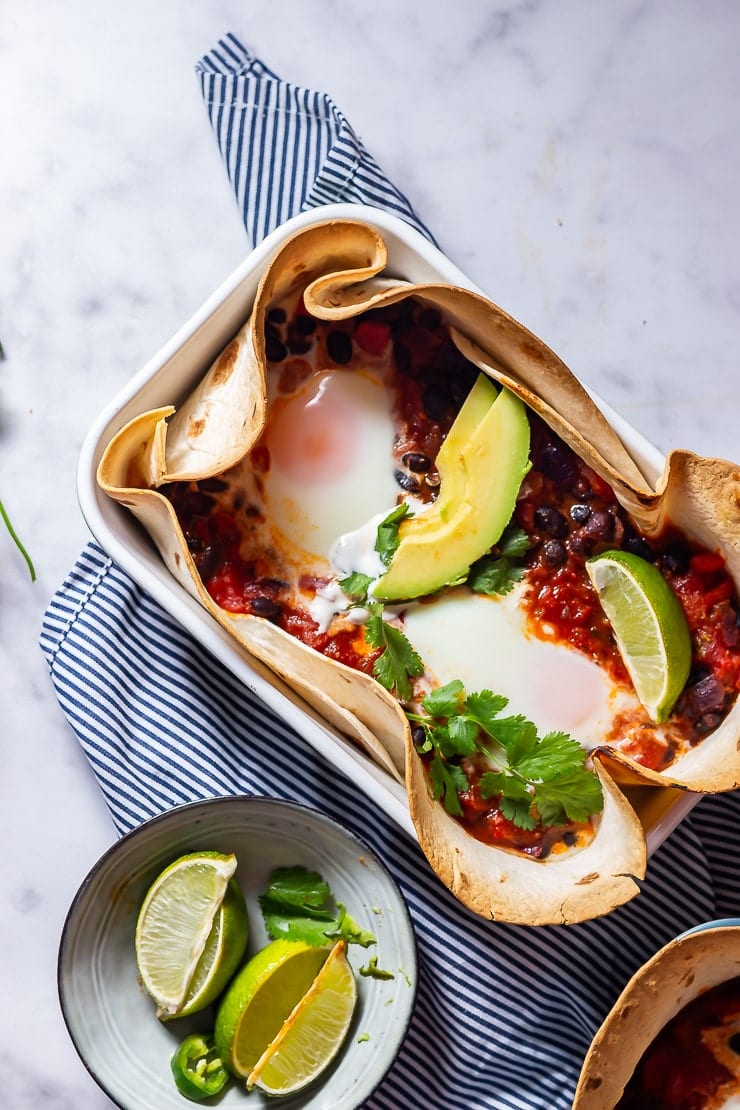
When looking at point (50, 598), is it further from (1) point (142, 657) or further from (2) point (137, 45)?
(2) point (137, 45)

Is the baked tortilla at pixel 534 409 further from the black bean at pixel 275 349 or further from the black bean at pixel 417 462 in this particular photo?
the black bean at pixel 417 462

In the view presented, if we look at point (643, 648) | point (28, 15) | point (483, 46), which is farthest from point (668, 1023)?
point (28, 15)

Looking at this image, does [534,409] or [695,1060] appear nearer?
[534,409]

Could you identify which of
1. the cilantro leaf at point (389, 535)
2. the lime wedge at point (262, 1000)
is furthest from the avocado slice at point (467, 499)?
the lime wedge at point (262, 1000)

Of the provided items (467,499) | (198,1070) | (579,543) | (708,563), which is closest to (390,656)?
(467,499)

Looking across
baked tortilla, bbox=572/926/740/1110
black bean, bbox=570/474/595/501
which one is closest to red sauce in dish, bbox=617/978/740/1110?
baked tortilla, bbox=572/926/740/1110

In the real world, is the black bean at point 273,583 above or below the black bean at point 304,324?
below

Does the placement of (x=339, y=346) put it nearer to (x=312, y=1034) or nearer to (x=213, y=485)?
(x=213, y=485)
